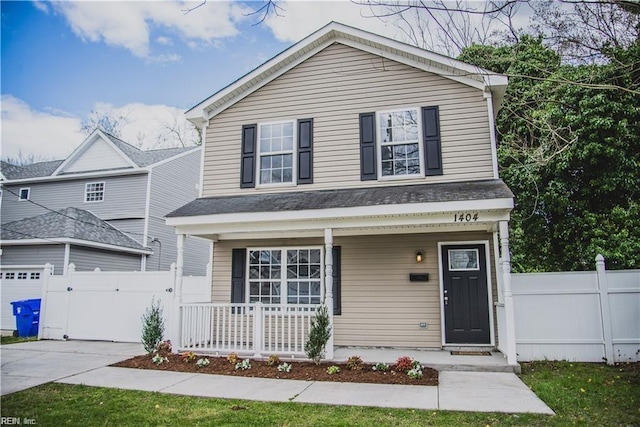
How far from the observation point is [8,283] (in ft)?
44.7

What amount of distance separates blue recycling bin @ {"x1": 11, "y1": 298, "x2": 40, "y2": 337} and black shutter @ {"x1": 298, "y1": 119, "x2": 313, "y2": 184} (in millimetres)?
8225

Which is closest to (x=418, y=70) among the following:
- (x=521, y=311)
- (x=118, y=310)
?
(x=521, y=311)

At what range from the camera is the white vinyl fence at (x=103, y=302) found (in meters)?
10.3

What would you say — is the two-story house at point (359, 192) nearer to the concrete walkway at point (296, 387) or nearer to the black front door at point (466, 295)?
the black front door at point (466, 295)

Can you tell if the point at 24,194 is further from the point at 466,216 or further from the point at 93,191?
the point at 466,216

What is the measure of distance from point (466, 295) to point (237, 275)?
16.0 feet

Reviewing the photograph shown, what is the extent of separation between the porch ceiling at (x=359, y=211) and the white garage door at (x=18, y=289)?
304 inches

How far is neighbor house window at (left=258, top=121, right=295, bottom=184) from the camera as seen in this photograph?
958cm

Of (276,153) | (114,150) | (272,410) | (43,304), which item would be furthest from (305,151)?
(114,150)

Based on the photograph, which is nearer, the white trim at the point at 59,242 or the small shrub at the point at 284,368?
the small shrub at the point at 284,368

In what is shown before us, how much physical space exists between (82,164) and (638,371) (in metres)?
19.5

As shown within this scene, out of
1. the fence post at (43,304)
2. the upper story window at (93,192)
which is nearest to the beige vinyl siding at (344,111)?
the fence post at (43,304)

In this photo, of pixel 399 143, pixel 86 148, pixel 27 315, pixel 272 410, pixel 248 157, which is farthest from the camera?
pixel 86 148

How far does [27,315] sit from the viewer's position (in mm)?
11477
